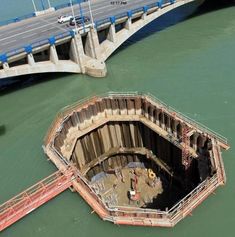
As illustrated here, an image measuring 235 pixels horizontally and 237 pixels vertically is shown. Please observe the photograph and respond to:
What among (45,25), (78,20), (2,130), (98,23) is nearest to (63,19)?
(45,25)

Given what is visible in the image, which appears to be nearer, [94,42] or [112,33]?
[94,42]

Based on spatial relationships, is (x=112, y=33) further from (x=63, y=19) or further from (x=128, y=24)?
(x=63, y=19)

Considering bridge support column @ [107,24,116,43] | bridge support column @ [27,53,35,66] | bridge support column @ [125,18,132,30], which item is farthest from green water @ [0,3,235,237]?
bridge support column @ [27,53,35,66]

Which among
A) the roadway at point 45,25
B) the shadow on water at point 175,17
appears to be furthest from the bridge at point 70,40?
the shadow on water at point 175,17

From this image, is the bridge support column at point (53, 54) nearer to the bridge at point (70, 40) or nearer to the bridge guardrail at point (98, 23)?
the bridge at point (70, 40)

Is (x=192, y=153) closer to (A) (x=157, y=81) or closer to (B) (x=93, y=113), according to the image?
(B) (x=93, y=113)

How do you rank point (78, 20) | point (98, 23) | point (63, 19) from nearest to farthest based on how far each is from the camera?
point (98, 23), point (78, 20), point (63, 19)

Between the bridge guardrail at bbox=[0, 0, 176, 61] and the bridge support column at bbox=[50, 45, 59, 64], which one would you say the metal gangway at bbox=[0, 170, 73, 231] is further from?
the bridge support column at bbox=[50, 45, 59, 64]
